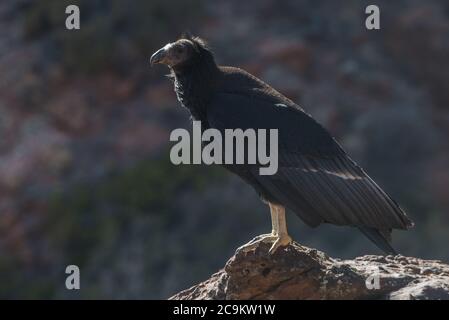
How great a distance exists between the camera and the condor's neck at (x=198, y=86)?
9258mm

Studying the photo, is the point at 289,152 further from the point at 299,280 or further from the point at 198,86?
the point at 299,280

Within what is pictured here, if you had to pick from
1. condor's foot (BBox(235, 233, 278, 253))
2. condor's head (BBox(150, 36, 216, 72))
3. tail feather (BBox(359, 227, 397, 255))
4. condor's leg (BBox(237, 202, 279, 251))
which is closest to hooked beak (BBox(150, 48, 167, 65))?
condor's head (BBox(150, 36, 216, 72))

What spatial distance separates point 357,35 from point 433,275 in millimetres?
17957

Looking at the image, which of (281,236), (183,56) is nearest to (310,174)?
(281,236)

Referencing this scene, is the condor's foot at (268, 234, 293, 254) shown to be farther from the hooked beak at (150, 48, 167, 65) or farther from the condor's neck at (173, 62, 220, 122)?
the hooked beak at (150, 48, 167, 65)

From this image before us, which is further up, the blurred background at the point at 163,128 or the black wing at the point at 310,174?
the blurred background at the point at 163,128

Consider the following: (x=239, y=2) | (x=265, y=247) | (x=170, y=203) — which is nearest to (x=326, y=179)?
(x=265, y=247)

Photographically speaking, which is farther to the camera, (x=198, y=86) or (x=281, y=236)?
(x=198, y=86)

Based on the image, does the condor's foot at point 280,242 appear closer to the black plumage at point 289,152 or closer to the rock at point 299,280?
the rock at point 299,280

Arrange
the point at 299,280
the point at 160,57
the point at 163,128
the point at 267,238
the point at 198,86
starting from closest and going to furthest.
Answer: the point at 299,280 < the point at 267,238 < the point at 198,86 < the point at 160,57 < the point at 163,128

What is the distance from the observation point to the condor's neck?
30.4 feet

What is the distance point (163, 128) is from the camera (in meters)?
23.4

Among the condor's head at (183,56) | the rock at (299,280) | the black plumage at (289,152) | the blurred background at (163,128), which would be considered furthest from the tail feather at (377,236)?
the blurred background at (163,128)

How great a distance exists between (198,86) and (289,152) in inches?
41.4
